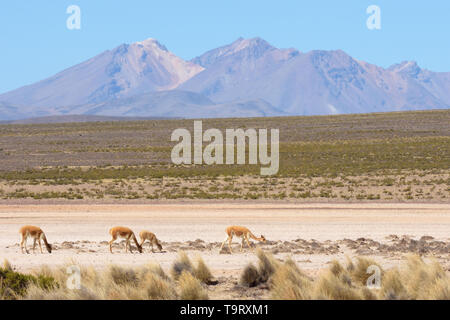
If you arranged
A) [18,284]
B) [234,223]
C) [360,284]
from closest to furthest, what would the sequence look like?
[18,284] → [360,284] → [234,223]

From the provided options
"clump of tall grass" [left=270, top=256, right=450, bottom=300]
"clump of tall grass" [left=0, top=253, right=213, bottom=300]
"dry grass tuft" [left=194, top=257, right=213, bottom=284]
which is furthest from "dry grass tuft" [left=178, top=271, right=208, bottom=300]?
"dry grass tuft" [left=194, top=257, right=213, bottom=284]

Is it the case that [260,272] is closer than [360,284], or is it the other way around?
[360,284]

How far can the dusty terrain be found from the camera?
16469mm

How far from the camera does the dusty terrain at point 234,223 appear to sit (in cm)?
1647

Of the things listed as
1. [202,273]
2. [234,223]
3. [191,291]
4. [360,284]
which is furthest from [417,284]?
[234,223]

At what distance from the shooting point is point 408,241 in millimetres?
19703

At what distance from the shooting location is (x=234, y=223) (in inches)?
1024

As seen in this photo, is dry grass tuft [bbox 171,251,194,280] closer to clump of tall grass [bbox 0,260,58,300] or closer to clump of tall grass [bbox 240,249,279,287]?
clump of tall grass [bbox 240,249,279,287]

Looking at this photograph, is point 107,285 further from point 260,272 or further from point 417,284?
point 417,284

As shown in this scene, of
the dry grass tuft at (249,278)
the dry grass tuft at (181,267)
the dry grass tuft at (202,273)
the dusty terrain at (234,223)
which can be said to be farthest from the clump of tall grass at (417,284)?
the dry grass tuft at (181,267)
